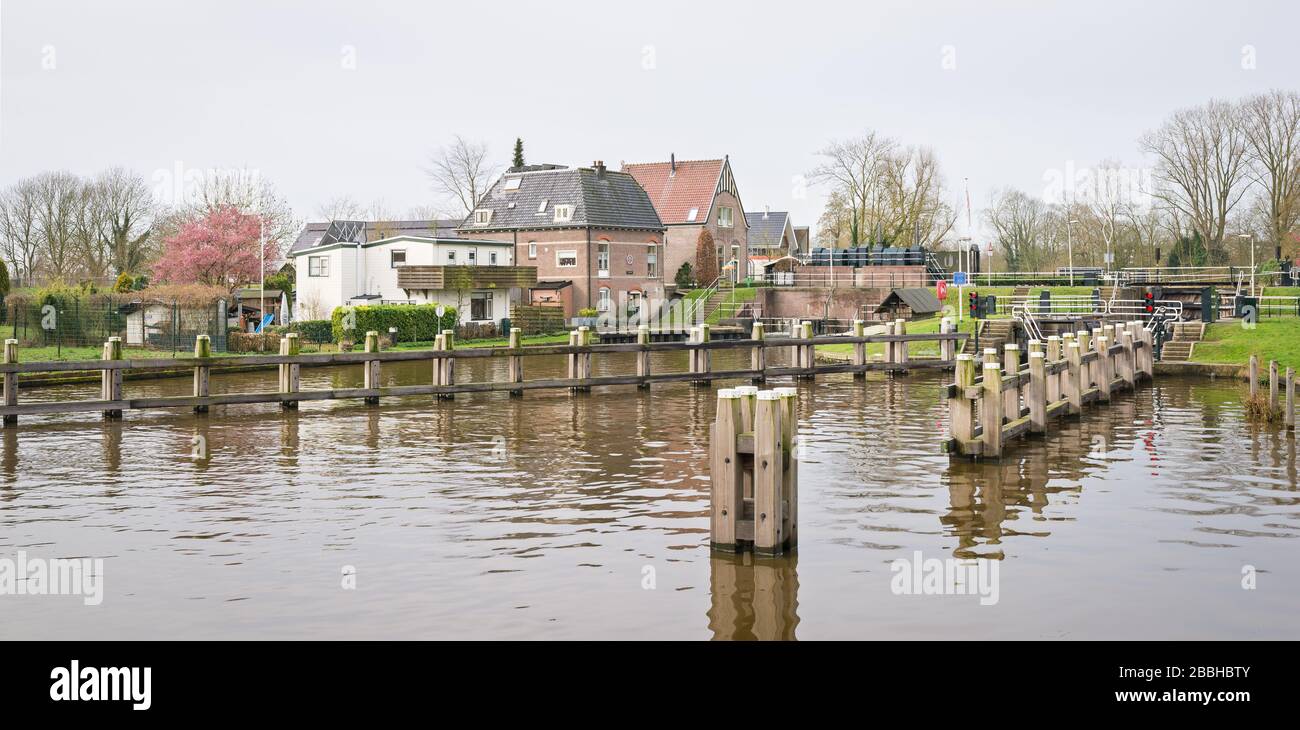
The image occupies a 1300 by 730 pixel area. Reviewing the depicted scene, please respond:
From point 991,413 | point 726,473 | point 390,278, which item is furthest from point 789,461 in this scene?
point 390,278

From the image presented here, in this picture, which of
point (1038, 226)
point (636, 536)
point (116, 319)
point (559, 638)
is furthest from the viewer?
point (1038, 226)

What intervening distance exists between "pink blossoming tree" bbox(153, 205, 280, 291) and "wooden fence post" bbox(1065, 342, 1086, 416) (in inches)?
2019

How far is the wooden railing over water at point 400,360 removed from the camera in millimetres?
22547

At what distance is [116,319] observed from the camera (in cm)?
4247

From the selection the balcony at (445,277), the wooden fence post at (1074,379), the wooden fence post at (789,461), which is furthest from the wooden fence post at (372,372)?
the balcony at (445,277)

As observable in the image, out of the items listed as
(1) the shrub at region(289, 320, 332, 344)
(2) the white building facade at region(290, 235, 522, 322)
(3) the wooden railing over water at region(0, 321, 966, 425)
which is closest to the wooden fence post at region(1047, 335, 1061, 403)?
(3) the wooden railing over water at region(0, 321, 966, 425)

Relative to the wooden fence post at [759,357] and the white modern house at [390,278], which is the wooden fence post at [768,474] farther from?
the white modern house at [390,278]

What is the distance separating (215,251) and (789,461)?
59.2 m

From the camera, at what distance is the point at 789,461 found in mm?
11500

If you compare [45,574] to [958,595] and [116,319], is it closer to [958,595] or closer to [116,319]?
[958,595]

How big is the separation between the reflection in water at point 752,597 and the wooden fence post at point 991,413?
665 cm
